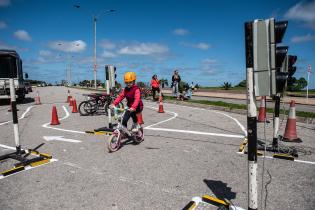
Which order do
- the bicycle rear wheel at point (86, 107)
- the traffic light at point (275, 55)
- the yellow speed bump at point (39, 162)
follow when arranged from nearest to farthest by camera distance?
the traffic light at point (275, 55), the yellow speed bump at point (39, 162), the bicycle rear wheel at point (86, 107)

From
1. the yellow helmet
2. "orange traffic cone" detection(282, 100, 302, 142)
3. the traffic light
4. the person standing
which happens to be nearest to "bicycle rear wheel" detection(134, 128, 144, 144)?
the yellow helmet

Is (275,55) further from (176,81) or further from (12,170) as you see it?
(176,81)

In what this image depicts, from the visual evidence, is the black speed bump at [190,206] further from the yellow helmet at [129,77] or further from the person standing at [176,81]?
the person standing at [176,81]

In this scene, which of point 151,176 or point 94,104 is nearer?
point 151,176

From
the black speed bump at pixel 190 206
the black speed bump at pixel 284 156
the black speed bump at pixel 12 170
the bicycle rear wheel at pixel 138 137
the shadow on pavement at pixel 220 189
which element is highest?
the bicycle rear wheel at pixel 138 137

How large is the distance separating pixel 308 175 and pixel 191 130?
438cm

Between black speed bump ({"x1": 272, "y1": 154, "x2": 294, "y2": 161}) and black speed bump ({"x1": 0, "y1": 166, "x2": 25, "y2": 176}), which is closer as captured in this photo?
black speed bump ({"x1": 0, "y1": 166, "x2": 25, "y2": 176})

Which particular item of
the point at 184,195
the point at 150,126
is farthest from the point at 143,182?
the point at 150,126

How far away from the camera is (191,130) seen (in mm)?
8641

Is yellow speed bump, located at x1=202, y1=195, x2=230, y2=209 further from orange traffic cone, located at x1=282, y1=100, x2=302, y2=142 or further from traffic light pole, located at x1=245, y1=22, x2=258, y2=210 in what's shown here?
orange traffic cone, located at x1=282, y1=100, x2=302, y2=142

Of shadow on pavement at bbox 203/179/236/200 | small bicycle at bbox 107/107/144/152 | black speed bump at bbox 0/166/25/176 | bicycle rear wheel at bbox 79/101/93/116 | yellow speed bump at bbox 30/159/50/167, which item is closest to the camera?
shadow on pavement at bbox 203/179/236/200

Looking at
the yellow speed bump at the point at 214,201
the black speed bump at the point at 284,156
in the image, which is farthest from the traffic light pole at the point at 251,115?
the black speed bump at the point at 284,156

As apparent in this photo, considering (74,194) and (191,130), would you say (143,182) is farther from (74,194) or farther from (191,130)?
(191,130)

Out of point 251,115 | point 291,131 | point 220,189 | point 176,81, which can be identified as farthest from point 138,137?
point 176,81
